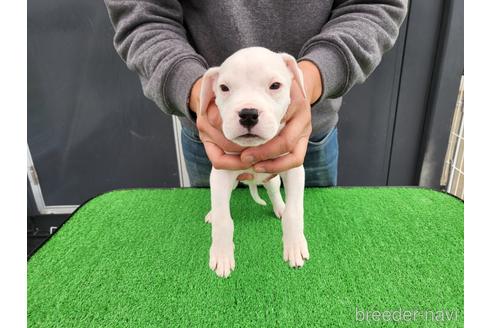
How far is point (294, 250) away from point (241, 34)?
695 mm

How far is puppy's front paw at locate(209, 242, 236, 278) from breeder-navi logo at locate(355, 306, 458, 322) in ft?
1.25

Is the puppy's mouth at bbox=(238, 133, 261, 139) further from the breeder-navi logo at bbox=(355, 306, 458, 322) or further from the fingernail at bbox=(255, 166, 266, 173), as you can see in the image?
the breeder-navi logo at bbox=(355, 306, 458, 322)

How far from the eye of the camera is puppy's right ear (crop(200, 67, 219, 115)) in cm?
78

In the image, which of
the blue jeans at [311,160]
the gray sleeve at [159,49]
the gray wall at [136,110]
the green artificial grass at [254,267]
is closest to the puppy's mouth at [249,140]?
the gray sleeve at [159,49]

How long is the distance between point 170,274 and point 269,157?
0.55m

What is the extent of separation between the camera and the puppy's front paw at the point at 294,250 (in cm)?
87

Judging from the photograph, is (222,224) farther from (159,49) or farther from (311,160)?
(311,160)

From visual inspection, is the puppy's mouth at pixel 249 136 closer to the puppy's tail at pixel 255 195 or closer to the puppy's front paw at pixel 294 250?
the puppy's front paw at pixel 294 250

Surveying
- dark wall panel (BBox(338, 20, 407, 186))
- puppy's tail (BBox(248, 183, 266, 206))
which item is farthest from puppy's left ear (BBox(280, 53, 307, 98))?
dark wall panel (BBox(338, 20, 407, 186))

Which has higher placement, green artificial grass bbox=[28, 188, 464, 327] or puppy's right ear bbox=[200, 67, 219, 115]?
puppy's right ear bbox=[200, 67, 219, 115]

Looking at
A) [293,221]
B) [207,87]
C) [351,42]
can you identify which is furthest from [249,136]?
[351,42]

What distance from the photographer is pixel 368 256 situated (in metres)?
1.15

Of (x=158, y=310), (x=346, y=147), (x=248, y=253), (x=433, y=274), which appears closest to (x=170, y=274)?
(x=158, y=310)

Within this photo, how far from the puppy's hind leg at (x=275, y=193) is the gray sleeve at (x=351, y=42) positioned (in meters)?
0.31
